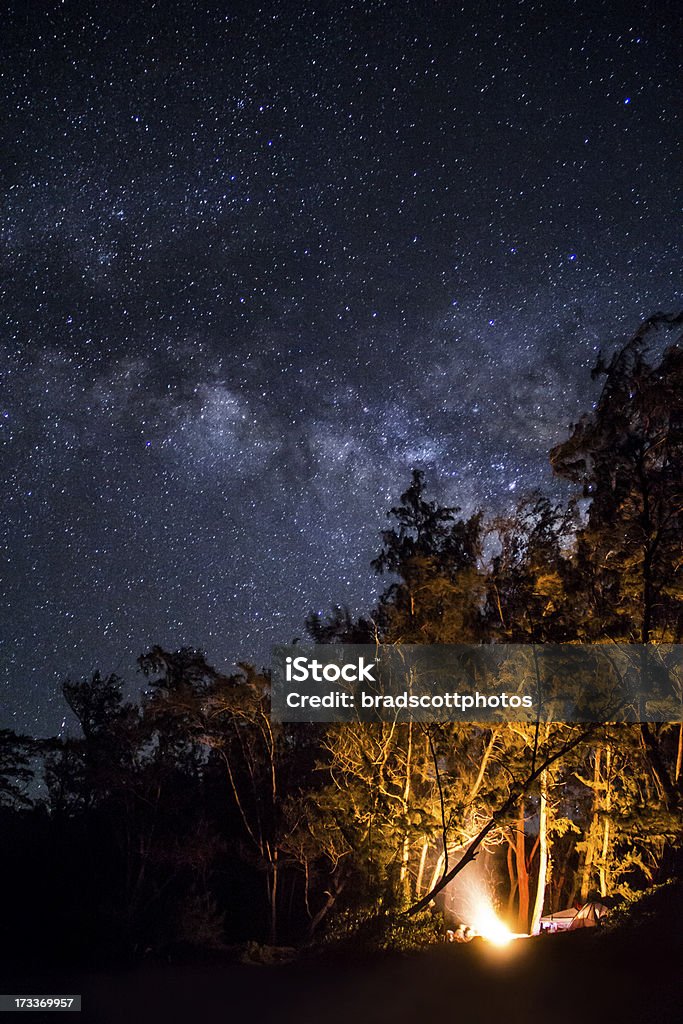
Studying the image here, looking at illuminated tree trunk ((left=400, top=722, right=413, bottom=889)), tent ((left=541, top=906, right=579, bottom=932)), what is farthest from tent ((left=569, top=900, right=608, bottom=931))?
illuminated tree trunk ((left=400, top=722, right=413, bottom=889))

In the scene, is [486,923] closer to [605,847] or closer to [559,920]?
[559,920]

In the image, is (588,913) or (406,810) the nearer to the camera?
(406,810)

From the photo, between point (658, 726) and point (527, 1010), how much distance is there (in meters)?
8.96

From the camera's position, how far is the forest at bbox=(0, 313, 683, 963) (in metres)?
14.7

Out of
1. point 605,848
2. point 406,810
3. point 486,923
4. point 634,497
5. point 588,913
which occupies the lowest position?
point 486,923

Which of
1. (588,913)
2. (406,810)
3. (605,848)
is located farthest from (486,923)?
(406,810)

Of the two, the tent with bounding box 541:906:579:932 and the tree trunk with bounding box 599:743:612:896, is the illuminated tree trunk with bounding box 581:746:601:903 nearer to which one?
the tree trunk with bounding box 599:743:612:896

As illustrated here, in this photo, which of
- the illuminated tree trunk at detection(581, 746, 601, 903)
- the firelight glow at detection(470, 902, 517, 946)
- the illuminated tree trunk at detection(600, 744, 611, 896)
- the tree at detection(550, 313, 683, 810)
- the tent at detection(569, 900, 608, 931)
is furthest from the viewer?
the firelight glow at detection(470, 902, 517, 946)

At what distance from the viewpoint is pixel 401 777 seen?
1867cm

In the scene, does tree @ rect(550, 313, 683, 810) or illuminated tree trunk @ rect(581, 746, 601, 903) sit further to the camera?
illuminated tree trunk @ rect(581, 746, 601, 903)

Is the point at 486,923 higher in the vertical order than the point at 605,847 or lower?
lower

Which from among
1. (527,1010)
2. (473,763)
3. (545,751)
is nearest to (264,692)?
(473,763)

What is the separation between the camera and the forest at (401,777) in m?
14.7

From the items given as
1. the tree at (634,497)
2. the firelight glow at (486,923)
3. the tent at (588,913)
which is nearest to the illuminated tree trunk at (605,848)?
the tent at (588,913)
